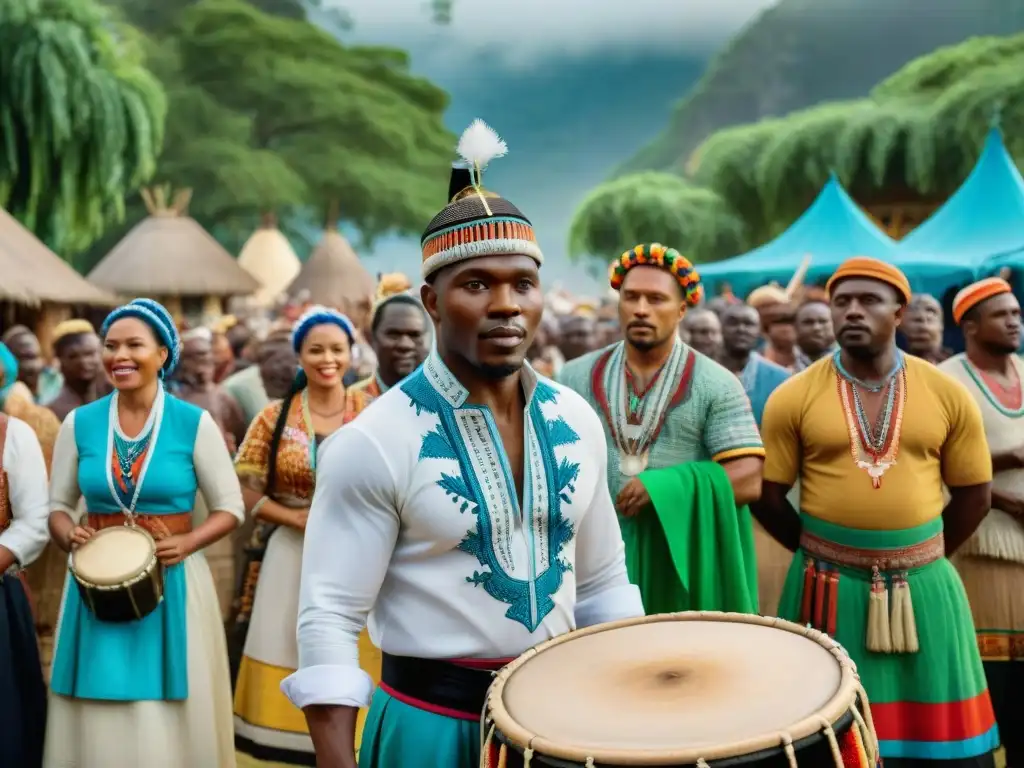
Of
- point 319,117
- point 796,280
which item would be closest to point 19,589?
point 796,280

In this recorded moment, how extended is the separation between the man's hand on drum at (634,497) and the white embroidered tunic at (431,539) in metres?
1.72

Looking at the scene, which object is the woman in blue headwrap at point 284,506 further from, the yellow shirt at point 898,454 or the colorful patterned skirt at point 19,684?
the yellow shirt at point 898,454

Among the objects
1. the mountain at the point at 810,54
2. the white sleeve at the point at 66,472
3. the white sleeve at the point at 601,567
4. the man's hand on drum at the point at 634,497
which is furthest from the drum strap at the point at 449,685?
the mountain at the point at 810,54

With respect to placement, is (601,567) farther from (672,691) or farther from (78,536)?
(78,536)

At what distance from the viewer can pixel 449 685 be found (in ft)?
8.34

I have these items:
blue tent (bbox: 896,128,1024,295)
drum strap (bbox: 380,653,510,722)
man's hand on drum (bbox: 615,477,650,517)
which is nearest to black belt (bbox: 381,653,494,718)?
drum strap (bbox: 380,653,510,722)

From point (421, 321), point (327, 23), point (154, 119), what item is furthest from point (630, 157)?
point (421, 321)

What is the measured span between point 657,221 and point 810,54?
3890 cm

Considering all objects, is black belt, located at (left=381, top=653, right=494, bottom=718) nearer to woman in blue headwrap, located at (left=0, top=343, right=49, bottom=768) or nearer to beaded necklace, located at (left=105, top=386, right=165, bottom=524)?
beaded necklace, located at (left=105, top=386, right=165, bottom=524)

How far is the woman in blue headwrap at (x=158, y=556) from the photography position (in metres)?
4.50

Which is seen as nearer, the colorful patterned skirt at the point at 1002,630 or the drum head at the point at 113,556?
the drum head at the point at 113,556

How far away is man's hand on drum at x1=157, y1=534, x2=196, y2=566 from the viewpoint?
4.57m

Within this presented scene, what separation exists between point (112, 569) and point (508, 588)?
7.64 feet

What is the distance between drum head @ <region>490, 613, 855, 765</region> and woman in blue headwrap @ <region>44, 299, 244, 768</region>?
252 cm
